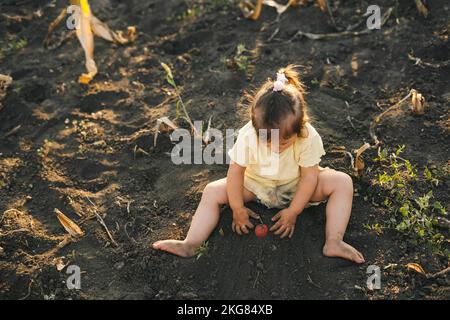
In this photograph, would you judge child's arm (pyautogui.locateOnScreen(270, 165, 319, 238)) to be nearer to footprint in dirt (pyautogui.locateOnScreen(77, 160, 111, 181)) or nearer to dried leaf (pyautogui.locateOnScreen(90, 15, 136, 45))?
footprint in dirt (pyautogui.locateOnScreen(77, 160, 111, 181))

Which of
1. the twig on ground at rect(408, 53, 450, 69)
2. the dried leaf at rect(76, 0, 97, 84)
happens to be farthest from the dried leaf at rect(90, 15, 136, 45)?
the twig on ground at rect(408, 53, 450, 69)

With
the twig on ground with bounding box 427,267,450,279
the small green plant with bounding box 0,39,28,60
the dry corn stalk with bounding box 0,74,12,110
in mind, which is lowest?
the twig on ground with bounding box 427,267,450,279

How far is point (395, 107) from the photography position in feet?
12.2

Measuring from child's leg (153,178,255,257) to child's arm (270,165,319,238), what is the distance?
9.4 inches

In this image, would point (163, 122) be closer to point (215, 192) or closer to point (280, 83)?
point (215, 192)

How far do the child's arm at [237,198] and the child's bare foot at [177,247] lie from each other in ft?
0.82

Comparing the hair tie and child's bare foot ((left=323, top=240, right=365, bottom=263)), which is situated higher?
the hair tie

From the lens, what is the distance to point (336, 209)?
116 inches

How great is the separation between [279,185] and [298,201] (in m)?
0.16

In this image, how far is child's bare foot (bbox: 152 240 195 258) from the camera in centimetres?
300

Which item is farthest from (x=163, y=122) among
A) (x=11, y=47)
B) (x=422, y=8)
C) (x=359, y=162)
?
(x=422, y=8)

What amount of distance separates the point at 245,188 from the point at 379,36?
1886 mm
